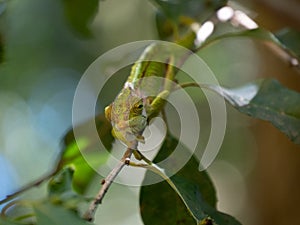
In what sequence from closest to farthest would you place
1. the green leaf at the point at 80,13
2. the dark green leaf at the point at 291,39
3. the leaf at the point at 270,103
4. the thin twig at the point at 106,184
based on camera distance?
1. the thin twig at the point at 106,184
2. the leaf at the point at 270,103
3. the dark green leaf at the point at 291,39
4. the green leaf at the point at 80,13

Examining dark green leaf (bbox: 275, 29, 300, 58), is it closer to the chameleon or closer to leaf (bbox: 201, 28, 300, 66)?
leaf (bbox: 201, 28, 300, 66)

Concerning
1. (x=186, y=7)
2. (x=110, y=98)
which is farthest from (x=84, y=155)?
(x=110, y=98)

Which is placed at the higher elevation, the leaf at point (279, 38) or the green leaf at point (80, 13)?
the green leaf at point (80, 13)

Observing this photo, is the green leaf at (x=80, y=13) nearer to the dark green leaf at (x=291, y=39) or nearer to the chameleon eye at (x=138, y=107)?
the dark green leaf at (x=291, y=39)

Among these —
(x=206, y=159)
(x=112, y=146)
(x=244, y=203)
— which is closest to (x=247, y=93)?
(x=206, y=159)

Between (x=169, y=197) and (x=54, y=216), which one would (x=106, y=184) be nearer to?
(x=54, y=216)

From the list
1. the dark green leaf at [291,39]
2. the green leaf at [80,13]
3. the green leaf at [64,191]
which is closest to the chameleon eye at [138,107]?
the green leaf at [64,191]
